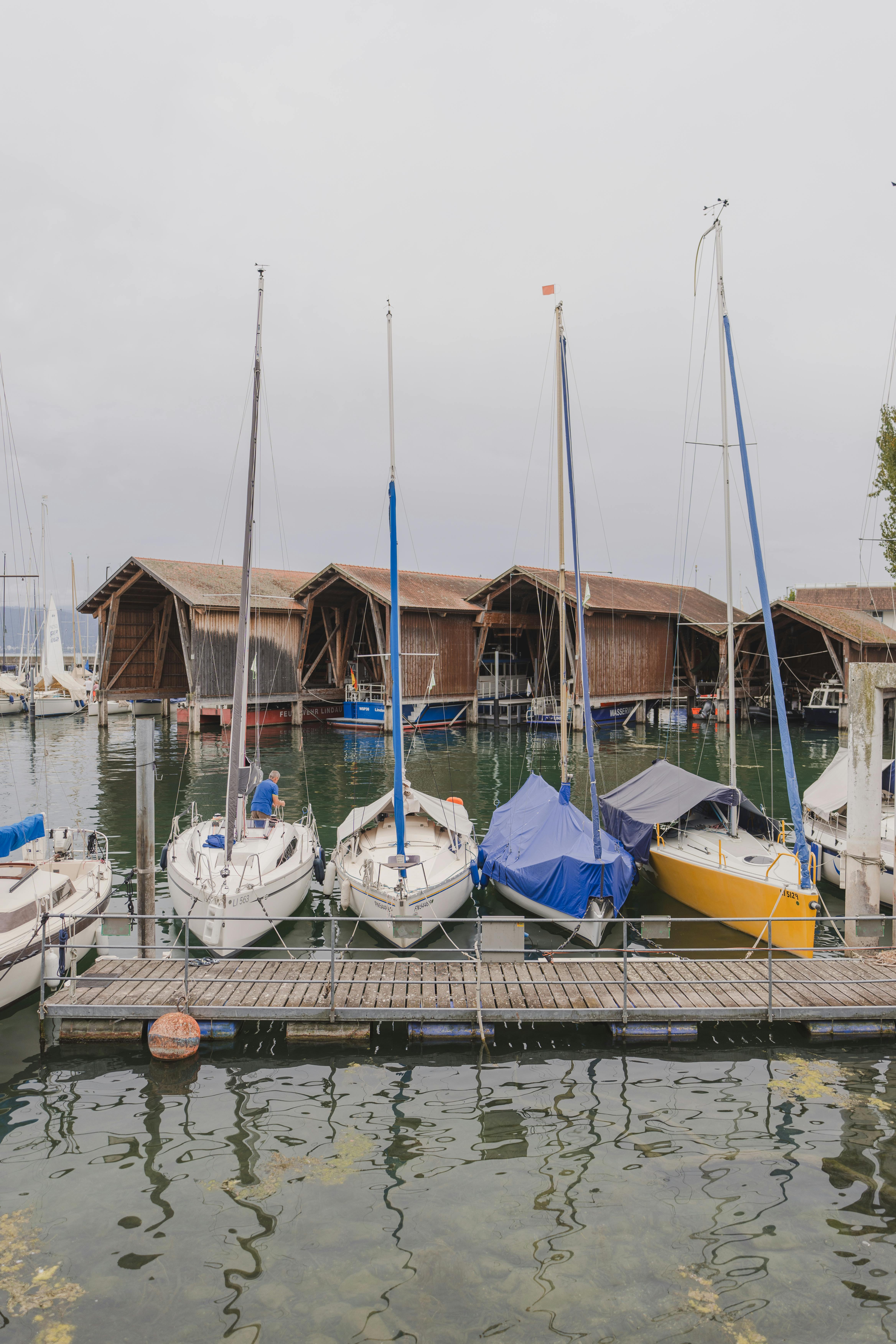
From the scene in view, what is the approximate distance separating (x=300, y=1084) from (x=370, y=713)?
1504 inches

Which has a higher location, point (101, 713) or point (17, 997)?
point (101, 713)

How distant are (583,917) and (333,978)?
17.7 feet

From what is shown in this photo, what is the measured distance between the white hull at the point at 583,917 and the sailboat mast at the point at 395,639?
2.65 meters

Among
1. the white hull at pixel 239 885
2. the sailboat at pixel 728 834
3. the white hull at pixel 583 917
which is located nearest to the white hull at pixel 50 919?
the white hull at pixel 239 885

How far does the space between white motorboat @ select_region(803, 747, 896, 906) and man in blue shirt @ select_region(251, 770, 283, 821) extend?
11.7 meters

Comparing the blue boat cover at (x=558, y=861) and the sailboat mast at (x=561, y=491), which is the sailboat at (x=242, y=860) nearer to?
the blue boat cover at (x=558, y=861)

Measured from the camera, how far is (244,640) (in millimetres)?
15836

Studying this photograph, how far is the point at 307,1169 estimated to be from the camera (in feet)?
26.8

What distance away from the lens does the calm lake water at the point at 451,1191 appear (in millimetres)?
6312

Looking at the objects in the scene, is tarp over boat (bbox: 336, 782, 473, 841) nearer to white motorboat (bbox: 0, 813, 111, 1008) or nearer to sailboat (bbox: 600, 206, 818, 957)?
sailboat (bbox: 600, 206, 818, 957)

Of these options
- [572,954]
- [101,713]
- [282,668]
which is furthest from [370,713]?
[572,954]

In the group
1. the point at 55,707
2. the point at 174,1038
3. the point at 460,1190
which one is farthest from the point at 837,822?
the point at 55,707

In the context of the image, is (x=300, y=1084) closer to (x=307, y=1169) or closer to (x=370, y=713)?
(x=307, y=1169)

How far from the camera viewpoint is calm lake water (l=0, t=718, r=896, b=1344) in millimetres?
6312
